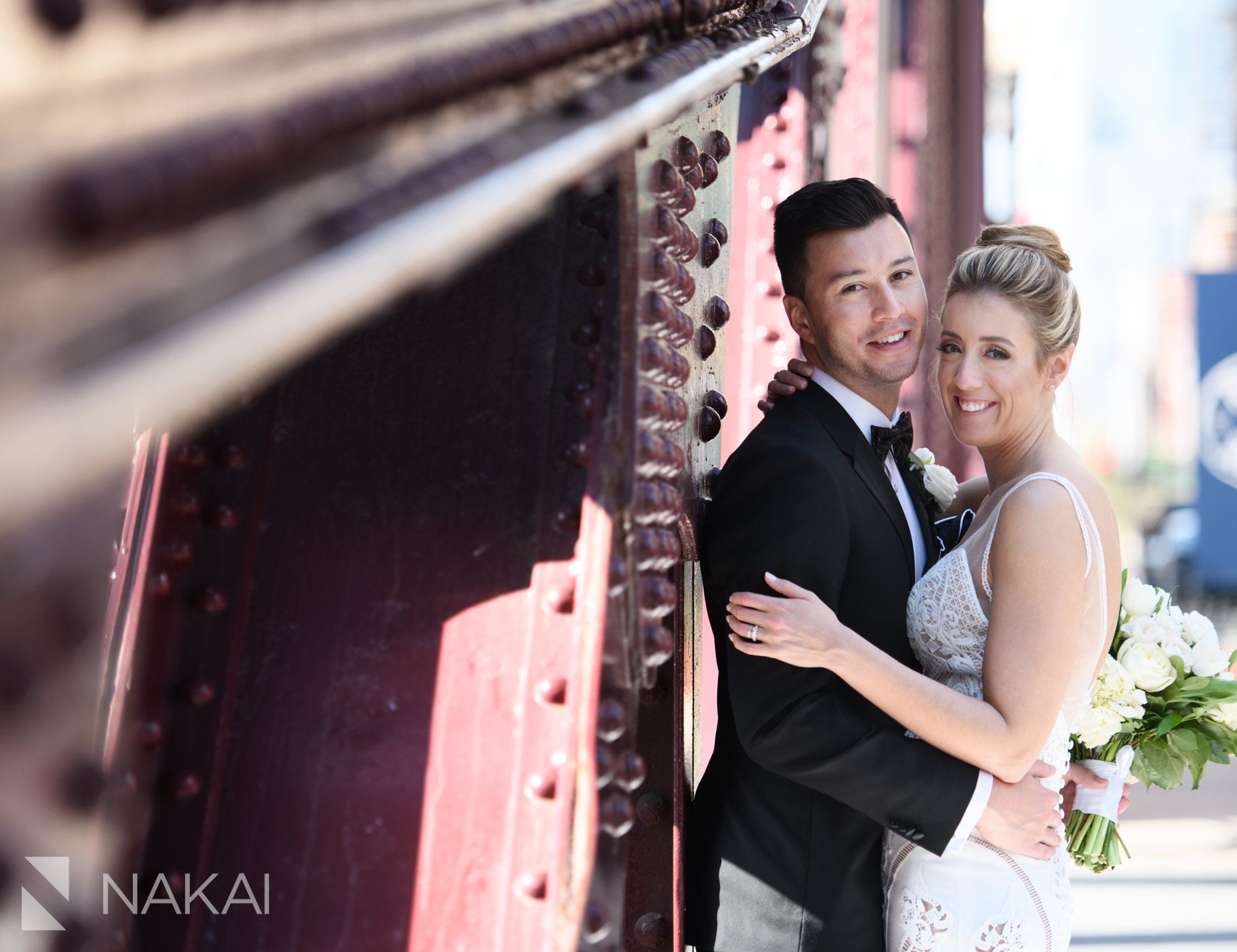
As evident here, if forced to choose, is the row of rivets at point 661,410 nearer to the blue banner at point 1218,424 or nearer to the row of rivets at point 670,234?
the row of rivets at point 670,234

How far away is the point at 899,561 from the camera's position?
88.7 inches

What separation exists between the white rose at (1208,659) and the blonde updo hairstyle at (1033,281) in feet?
2.50

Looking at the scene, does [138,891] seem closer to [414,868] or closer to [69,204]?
[414,868]

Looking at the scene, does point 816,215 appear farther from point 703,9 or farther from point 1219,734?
point 1219,734

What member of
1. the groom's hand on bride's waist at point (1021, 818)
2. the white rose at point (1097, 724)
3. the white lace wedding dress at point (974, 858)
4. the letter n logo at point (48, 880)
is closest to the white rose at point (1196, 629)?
the white rose at point (1097, 724)

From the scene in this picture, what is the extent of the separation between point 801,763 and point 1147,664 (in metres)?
1.02

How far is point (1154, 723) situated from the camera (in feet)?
8.52

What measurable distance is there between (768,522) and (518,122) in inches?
52.5

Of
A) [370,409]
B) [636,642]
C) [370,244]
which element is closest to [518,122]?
[370,244]

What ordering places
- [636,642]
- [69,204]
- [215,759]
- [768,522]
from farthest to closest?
[768,522]
[215,759]
[636,642]
[69,204]

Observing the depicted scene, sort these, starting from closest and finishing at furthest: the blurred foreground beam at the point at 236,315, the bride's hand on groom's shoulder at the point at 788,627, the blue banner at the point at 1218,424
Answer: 1. the blurred foreground beam at the point at 236,315
2. the bride's hand on groom's shoulder at the point at 788,627
3. the blue banner at the point at 1218,424

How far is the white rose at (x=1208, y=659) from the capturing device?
261 cm

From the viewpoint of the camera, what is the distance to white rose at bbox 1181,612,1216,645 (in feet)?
8.83

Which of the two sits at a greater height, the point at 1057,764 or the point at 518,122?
the point at 518,122
